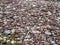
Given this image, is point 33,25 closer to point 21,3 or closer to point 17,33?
point 17,33

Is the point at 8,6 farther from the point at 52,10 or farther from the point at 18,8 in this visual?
the point at 52,10

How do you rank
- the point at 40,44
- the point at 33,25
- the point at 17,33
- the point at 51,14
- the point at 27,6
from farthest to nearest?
1. the point at 27,6
2. the point at 51,14
3. the point at 33,25
4. the point at 17,33
5. the point at 40,44

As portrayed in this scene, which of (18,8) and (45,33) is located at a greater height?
(18,8)

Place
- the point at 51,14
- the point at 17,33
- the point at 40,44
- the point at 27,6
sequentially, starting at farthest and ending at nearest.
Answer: the point at 27,6 < the point at 51,14 < the point at 17,33 < the point at 40,44

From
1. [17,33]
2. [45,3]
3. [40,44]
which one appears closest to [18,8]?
[45,3]

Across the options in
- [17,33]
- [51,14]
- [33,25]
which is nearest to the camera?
[17,33]

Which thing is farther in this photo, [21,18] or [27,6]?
[27,6]

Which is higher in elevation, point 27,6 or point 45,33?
point 27,6

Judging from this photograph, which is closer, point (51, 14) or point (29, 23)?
point (29, 23)

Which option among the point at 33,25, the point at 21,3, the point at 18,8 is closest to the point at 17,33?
the point at 33,25
